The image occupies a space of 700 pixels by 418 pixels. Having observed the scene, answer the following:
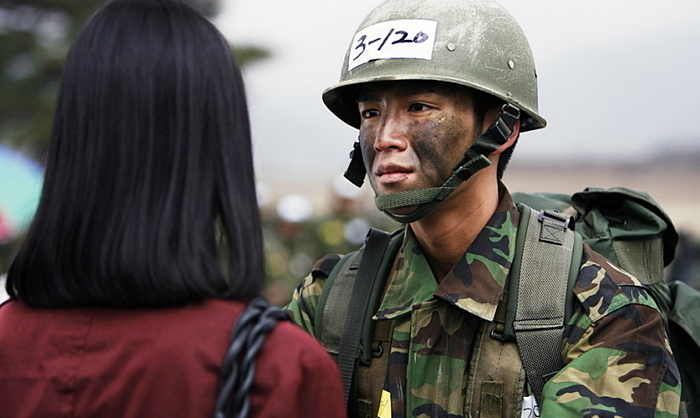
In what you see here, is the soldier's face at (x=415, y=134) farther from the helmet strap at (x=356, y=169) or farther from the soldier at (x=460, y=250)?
the helmet strap at (x=356, y=169)

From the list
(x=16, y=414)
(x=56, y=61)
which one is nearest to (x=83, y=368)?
(x=16, y=414)

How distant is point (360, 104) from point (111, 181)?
58.3 inches

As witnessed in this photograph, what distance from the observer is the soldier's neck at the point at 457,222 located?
3.15 m

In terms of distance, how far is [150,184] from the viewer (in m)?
1.83

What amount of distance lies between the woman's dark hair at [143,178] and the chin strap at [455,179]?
1.13 m

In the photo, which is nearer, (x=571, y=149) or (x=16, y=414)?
(x=16, y=414)

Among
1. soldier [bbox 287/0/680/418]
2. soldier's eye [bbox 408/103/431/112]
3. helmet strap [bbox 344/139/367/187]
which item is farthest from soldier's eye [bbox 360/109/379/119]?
helmet strap [bbox 344/139/367/187]

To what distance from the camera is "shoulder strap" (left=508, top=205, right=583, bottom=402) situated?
279 centimetres

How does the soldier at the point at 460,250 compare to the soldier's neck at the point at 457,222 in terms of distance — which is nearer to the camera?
the soldier at the point at 460,250

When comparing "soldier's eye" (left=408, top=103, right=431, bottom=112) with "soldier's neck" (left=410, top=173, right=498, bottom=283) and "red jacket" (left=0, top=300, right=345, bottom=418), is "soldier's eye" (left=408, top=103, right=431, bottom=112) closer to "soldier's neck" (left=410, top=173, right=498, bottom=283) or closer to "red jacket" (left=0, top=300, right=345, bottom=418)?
"soldier's neck" (left=410, top=173, right=498, bottom=283)

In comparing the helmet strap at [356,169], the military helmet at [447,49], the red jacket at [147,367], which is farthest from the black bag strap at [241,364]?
the helmet strap at [356,169]

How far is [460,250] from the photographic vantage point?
3176 millimetres

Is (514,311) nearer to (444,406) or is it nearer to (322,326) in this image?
(444,406)

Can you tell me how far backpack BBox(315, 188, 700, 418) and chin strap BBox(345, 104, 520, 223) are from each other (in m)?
0.27
